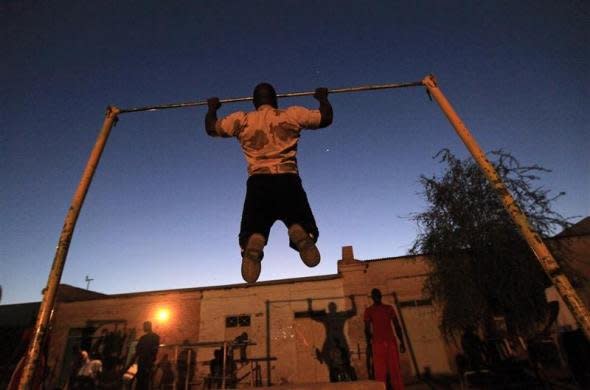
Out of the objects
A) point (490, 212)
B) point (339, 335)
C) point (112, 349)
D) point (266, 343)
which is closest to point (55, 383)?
point (112, 349)

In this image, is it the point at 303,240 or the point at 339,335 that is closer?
the point at 303,240

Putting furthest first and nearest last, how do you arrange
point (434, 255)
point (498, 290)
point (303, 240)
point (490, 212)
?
point (434, 255)
point (490, 212)
point (498, 290)
point (303, 240)

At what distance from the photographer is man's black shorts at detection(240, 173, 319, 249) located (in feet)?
9.65

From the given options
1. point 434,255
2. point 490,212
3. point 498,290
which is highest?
point 490,212

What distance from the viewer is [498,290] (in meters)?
11.6

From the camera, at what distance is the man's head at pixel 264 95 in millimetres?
3584

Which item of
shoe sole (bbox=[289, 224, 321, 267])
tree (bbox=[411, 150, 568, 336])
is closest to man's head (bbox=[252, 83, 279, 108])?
shoe sole (bbox=[289, 224, 321, 267])

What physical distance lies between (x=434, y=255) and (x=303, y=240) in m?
12.0

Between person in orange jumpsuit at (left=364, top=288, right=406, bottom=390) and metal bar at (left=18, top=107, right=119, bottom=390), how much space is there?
510 cm

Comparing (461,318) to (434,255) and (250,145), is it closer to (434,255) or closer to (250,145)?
(434,255)

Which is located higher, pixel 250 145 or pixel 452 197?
pixel 452 197

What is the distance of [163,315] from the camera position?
18609 mm

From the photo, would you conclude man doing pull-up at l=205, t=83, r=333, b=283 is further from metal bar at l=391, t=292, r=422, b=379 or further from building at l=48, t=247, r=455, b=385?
metal bar at l=391, t=292, r=422, b=379

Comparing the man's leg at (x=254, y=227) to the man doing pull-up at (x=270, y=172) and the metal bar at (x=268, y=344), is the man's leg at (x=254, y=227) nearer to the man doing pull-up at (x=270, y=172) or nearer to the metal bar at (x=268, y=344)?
the man doing pull-up at (x=270, y=172)
